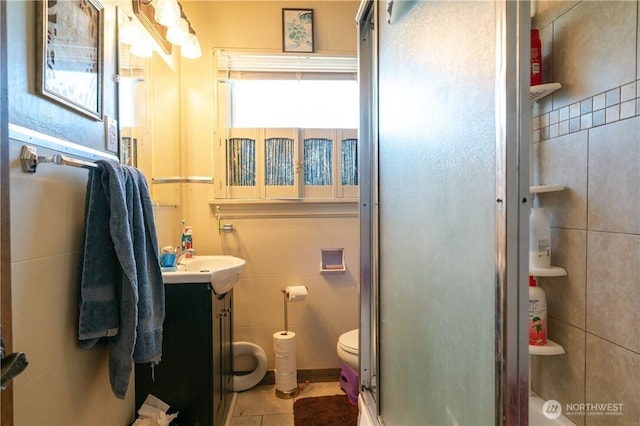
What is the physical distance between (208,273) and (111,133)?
0.70 metres

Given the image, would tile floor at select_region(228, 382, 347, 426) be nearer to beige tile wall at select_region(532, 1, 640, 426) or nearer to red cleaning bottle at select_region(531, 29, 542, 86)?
beige tile wall at select_region(532, 1, 640, 426)

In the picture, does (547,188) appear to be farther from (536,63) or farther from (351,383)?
(351,383)

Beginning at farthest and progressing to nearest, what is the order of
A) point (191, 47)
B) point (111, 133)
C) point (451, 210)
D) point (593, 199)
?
point (191, 47) → point (111, 133) → point (593, 199) → point (451, 210)

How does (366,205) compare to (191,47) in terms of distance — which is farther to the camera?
(191,47)

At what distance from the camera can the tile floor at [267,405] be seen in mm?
1957

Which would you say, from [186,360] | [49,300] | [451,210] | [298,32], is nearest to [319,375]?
[186,360]

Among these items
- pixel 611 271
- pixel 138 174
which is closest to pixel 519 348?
pixel 611 271

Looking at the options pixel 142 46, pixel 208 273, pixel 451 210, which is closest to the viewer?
pixel 451 210

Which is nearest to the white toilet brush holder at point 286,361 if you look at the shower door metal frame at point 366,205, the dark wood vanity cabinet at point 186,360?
the dark wood vanity cabinet at point 186,360

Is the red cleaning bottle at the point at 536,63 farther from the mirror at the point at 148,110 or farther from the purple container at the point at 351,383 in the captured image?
the purple container at the point at 351,383

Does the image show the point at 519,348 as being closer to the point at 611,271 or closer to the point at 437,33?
the point at 437,33

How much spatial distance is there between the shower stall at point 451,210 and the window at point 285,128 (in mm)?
1211

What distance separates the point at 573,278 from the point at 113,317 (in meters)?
1.53

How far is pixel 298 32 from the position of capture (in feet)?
7.86
